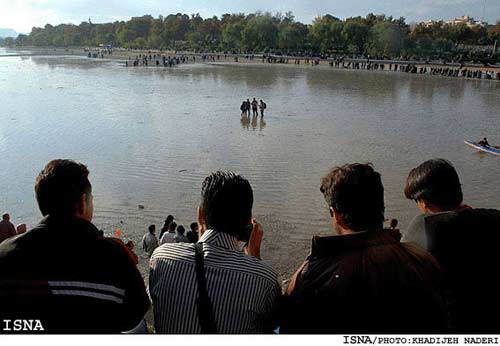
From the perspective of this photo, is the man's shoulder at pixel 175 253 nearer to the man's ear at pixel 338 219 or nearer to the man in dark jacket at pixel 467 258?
the man's ear at pixel 338 219

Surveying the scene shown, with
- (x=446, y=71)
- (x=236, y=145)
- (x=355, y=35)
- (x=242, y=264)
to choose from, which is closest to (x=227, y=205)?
(x=242, y=264)

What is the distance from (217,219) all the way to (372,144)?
15960 mm

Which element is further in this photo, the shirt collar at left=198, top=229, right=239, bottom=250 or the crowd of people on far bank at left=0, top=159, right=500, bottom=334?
the shirt collar at left=198, top=229, right=239, bottom=250

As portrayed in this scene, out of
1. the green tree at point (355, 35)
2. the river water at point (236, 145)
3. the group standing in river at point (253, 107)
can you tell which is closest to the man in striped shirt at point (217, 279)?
the river water at point (236, 145)

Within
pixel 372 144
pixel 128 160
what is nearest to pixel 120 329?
pixel 128 160

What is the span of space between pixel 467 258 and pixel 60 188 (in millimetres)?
2117

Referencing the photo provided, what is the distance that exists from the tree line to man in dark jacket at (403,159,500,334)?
7495 cm

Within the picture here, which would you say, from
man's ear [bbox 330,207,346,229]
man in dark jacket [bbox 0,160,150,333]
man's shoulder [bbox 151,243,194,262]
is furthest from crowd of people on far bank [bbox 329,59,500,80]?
man in dark jacket [bbox 0,160,150,333]

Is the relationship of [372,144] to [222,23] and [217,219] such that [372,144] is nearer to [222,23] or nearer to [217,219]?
[217,219]

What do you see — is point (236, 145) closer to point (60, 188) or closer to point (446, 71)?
point (60, 188)

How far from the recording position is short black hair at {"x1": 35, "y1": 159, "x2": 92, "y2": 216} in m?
2.25

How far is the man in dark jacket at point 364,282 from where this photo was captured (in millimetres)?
2021

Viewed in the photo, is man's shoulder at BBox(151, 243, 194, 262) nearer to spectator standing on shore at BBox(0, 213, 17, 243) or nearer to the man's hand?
the man's hand

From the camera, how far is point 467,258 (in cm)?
240
